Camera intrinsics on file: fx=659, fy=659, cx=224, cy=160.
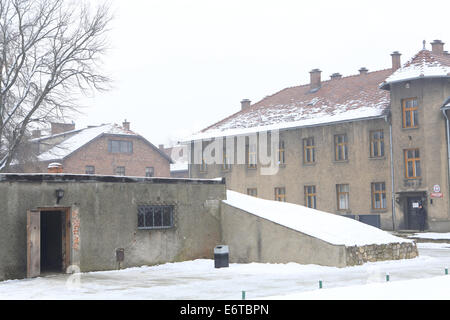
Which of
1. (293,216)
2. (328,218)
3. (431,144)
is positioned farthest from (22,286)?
(431,144)

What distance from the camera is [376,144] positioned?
37.3m

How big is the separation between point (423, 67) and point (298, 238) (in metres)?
18.1

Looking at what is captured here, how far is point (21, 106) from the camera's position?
33.7 m

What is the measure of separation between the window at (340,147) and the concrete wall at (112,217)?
16462 millimetres

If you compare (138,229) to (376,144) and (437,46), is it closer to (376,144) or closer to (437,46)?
(376,144)

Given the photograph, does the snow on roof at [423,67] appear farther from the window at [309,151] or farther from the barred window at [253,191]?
the barred window at [253,191]

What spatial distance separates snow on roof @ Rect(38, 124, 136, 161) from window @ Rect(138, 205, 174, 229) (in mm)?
33516

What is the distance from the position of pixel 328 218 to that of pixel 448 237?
1047cm

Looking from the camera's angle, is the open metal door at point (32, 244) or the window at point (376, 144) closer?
the open metal door at point (32, 244)

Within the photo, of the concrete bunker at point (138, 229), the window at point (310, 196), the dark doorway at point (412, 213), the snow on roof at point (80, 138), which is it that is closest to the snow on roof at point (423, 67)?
the dark doorway at point (412, 213)

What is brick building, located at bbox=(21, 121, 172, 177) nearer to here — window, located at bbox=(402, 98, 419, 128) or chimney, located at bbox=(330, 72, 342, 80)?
chimney, located at bbox=(330, 72, 342, 80)

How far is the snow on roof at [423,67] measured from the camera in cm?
3400

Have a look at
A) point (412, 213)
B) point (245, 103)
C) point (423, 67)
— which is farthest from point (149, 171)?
point (423, 67)
